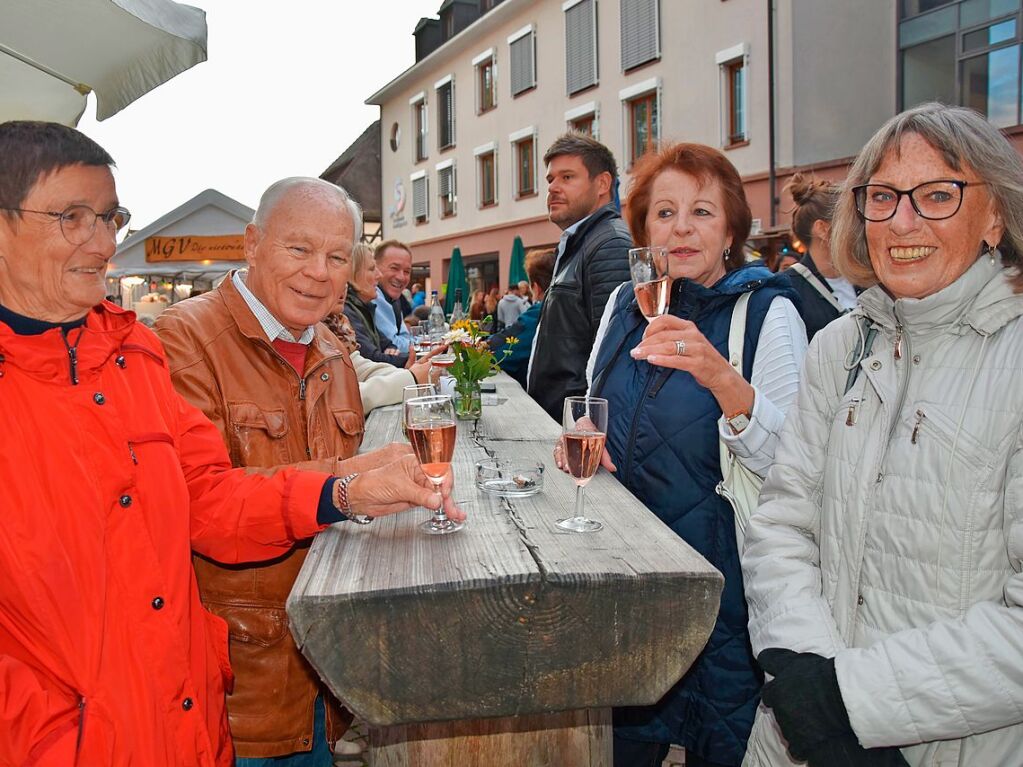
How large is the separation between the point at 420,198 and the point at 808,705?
27754mm

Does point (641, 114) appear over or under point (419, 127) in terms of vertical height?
under

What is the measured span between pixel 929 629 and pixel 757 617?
39 cm

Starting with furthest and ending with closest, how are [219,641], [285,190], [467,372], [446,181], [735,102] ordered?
1. [446,181]
2. [735,102]
3. [467,372]
4. [285,190]
5. [219,641]

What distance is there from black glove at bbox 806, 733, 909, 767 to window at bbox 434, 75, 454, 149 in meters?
25.6

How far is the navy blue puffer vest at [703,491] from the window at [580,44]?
58.7ft

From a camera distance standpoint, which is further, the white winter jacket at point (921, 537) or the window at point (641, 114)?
the window at point (641, 114)

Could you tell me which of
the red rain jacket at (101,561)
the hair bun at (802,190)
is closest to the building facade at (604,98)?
the hair bun at (802,190)

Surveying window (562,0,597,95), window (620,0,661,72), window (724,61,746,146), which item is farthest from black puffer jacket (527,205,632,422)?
window (562,0,597,95)

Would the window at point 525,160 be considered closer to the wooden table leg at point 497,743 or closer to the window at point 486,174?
the window at point 486,174

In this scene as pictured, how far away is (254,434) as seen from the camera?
216 centimetres

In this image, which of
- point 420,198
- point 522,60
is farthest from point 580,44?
point 420,198

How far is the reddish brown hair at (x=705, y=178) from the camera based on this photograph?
2.47m

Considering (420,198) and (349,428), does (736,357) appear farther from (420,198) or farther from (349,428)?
(420,198)

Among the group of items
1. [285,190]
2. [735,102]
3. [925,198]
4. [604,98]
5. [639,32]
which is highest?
[639,32]
